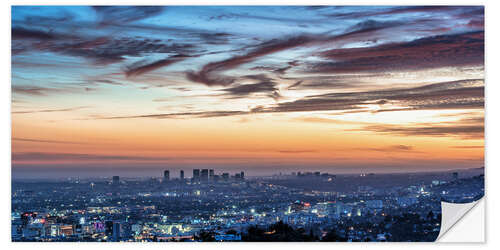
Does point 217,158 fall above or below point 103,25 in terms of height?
below

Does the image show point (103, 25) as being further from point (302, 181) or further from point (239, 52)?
point (302, 181)

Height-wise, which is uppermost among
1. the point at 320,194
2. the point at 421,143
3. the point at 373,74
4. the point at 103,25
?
the point at 103,25

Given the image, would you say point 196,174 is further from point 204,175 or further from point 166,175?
point 166,175

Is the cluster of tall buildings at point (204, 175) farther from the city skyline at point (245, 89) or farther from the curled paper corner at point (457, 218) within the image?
the curled paper corner at point (457, 218)

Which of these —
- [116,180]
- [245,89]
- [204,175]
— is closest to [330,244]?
[204,175]

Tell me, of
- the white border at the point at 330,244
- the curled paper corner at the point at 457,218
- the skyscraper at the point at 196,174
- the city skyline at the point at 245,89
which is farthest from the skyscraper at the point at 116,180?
the curled paper corner at the point at 457,218
